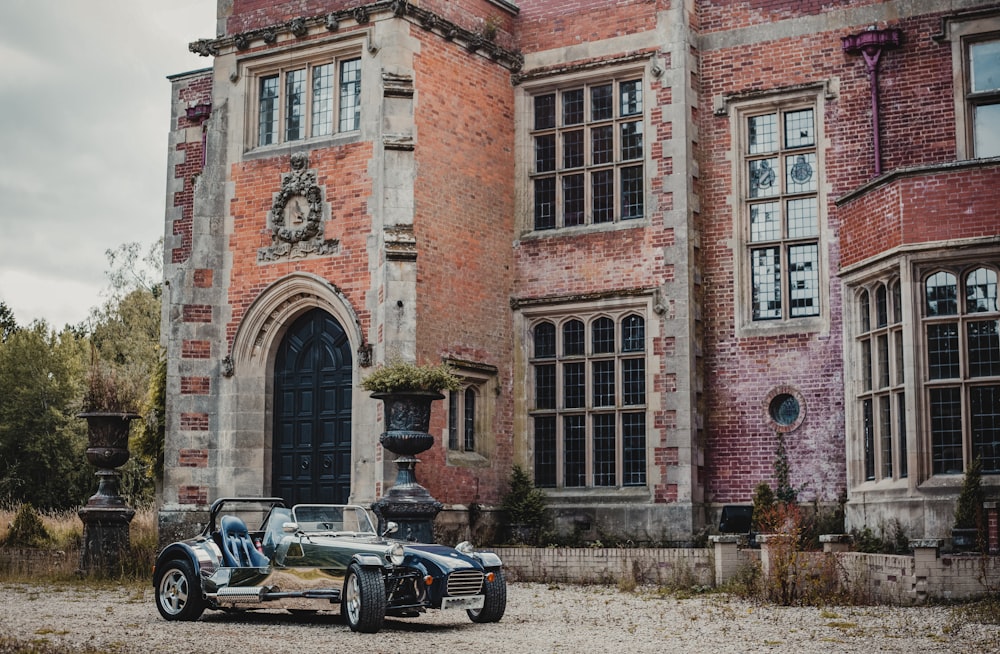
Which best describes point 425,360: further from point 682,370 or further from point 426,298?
point 682,370

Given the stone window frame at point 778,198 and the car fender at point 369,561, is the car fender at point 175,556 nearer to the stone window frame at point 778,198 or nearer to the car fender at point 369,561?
the car fender at point 369,561

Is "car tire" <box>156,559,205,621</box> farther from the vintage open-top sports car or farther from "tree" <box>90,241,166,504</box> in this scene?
"tree" <box>90,241,166,504</box>

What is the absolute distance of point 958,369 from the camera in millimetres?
15648

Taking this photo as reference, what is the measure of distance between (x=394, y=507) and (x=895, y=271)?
669 cm

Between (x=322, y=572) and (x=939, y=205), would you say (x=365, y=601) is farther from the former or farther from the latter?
(x=939, y=205)

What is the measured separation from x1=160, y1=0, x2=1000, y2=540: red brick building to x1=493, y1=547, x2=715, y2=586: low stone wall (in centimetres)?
171

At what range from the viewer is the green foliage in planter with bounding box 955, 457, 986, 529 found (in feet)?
48.1

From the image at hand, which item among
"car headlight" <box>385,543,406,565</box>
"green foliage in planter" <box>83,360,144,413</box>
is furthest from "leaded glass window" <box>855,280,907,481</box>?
"green foliage in planter" <box>83,360,144,413</box>

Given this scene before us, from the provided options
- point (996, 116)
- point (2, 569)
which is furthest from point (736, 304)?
point (2, 569)

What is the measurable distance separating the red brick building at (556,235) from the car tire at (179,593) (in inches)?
203

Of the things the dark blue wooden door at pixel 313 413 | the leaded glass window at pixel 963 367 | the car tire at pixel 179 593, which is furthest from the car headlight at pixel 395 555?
the dark blue wooden door at pixel 313 413

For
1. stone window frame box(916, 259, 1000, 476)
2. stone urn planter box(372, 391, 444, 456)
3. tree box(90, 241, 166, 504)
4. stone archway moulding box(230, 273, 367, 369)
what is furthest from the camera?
tree box(90, 241, 166, 504)

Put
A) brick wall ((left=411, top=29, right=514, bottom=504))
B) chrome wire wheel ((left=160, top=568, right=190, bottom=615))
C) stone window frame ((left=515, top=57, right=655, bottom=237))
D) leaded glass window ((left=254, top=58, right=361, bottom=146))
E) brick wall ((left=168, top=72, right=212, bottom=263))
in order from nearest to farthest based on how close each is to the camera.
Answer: chrome wire wheel ((left=160, top=568, right=190, bottom=615)) < brick wall ((left=411, top=29, right=514, bottom=504)) < leaded glass window ((left=254, top=58, right=361, bottom=146)) < stone window frame ((left=515, top=57, right=655, bottom=237)) < brick wall ((left=168, top=72, right=212, bottom=263))

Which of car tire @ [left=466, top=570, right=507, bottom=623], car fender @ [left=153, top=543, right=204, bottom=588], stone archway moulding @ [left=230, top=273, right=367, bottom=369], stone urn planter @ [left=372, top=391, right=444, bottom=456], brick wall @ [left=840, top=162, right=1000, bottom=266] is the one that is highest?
brick wall @ [left=840, top=162, right=1000, bottom=266]
